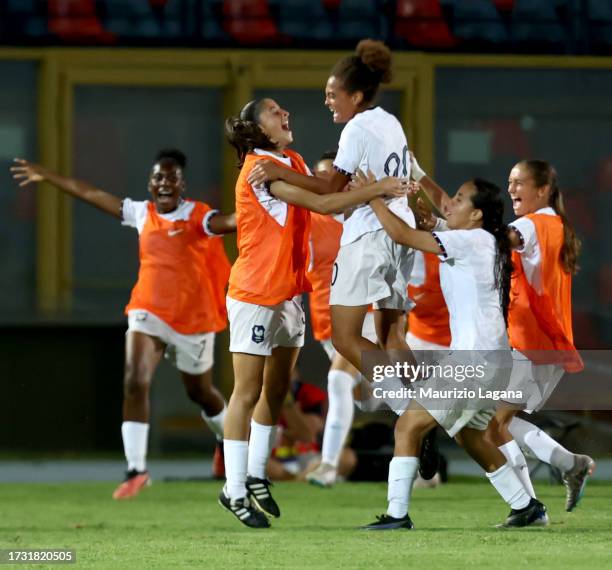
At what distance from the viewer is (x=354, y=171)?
26.3ft

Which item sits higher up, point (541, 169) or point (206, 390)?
point (541, 169)

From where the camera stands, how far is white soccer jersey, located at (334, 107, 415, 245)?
315 inches

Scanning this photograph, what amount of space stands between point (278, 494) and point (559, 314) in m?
2.47

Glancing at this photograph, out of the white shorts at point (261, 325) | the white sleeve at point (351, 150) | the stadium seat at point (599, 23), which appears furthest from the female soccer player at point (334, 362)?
the stadium seat at point (599, 23)

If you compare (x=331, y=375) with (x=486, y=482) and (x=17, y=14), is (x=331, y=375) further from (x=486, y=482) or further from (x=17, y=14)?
(x=17, y=14)

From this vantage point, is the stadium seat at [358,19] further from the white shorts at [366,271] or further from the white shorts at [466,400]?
the white shorts at [466,400]

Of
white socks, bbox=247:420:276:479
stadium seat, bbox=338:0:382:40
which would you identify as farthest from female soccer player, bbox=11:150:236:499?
stadium seat, bbox=338:0:382:40

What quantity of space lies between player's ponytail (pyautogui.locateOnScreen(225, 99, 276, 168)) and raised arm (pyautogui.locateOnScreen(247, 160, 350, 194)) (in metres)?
0.21

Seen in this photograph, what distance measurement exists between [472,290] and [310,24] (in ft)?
22.7

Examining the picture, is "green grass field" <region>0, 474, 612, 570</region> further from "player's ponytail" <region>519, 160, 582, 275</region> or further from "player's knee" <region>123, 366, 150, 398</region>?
"player's ponytail" <region>519, 160, 582, 275</region>

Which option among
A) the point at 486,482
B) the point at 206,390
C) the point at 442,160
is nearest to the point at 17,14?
the point at 442,160

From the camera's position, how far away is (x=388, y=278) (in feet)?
26.9

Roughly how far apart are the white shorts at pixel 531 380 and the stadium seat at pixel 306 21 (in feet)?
20.3

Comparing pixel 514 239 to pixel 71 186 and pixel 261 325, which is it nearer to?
pixel 261 325
